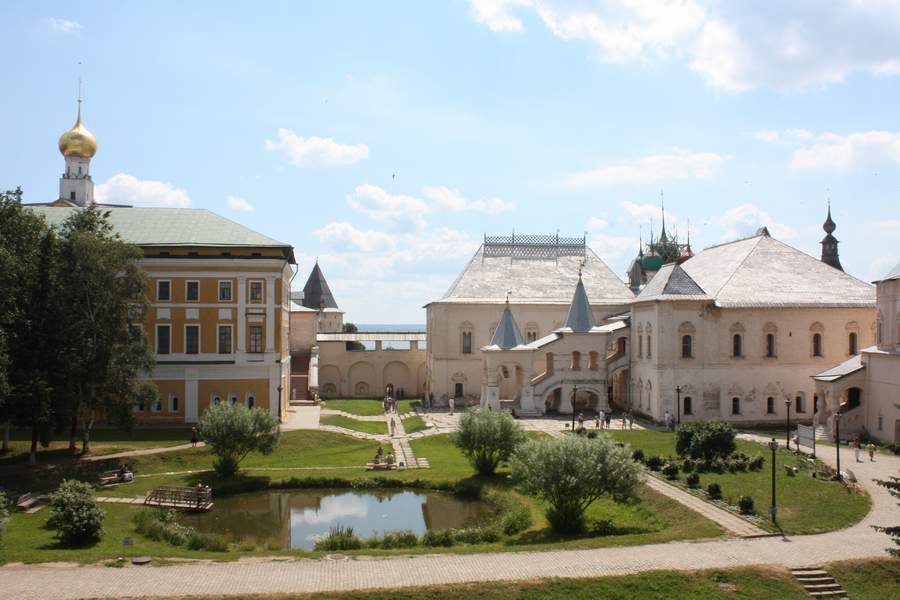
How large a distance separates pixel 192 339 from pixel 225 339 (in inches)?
65.9

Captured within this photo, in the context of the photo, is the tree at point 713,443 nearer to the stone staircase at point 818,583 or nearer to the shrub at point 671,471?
the shrub at point 671,471

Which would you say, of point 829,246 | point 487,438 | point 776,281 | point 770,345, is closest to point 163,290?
point 487,438

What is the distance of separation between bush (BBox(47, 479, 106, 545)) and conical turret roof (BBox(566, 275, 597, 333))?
32.0 metres

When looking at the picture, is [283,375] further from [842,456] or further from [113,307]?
[842,456]

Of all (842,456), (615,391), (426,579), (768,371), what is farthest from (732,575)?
(615,391)

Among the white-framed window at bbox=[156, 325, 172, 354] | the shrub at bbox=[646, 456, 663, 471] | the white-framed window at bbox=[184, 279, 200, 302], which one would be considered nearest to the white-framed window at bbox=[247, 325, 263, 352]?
the white-framed window at bbox=[184, 279, 200, 302]

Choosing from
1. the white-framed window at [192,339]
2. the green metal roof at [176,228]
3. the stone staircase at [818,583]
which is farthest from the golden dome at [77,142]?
the stone staircase at [818,583]

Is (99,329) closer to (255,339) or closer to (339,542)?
(255,339)

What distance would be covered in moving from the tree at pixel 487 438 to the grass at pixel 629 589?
41.0ft

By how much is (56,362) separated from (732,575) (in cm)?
2492

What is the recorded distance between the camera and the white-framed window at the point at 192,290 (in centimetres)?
4081

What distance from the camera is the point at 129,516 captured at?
25219 millimetres

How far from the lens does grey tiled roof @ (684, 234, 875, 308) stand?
147 ft

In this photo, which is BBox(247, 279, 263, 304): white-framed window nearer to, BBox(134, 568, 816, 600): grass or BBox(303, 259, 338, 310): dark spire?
BBox(134, 568, 816, 600): grass
